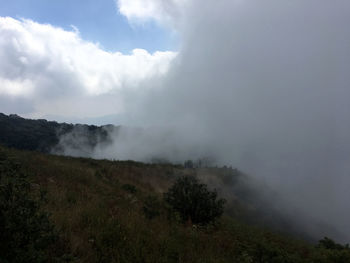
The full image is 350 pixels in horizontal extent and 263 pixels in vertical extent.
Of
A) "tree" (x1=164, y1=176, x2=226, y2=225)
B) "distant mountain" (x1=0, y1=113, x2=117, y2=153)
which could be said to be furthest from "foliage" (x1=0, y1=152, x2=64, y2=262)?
"distant mountain" (x1=0, y1=113, x2=117, y2=153)

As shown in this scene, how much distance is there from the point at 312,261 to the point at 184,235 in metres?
3.43

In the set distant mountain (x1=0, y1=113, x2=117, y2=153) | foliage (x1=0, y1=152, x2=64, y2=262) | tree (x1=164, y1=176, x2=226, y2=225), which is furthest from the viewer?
distant mountain (x1=0, y1=113, x2=117, y2=153)

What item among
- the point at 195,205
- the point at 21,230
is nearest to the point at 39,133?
the point at 195,205

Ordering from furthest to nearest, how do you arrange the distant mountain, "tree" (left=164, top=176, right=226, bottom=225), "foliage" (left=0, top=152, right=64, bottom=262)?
the distant mountain, "tree" (left=164, top=176, right=226, bottom=225), "foliage" (left=0, top=152, right=64, bottom=262)

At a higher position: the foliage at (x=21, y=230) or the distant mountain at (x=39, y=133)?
the distant mountain at (x=39, y=133)

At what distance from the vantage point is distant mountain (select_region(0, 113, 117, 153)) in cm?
6078

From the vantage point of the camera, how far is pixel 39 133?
2783 inches

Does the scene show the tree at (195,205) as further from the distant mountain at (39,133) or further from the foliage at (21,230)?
the distant mountain at (39,133)

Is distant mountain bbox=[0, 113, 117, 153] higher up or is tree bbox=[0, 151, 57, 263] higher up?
distant mountain bbox=[0, 113, 117, 153]

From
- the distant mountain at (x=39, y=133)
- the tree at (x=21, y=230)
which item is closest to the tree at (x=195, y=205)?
the tree at (x=21, y=230)

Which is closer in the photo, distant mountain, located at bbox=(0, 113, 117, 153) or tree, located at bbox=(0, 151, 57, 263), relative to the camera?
tree, located at bbox=(0, 151, 57, 263)

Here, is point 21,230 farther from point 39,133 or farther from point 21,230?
point 39,133

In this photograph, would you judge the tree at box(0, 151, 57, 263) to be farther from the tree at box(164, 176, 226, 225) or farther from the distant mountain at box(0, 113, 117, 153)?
the distant mountain at box(0, 113, 117, 153)

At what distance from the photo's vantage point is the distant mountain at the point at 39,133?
60781mm
